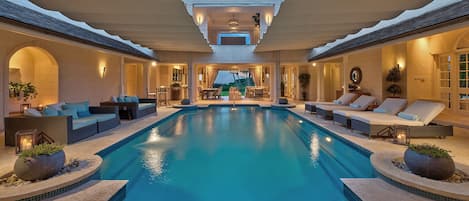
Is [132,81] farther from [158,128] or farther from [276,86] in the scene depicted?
[158,128]

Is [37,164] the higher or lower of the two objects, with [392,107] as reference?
lower

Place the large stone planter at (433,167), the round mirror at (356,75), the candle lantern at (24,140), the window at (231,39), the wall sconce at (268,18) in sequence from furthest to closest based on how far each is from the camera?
the window at (231,39) → the wall sconce at (268,18) → the round mirror at (356,75) → the candle lantern at (24,140) → the large stone planter at (433,167)

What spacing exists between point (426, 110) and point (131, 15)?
23.4 ft

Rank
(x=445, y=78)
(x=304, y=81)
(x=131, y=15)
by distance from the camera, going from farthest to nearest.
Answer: (x=304, y=81), (x=445, y=78), (x=131, y=15)

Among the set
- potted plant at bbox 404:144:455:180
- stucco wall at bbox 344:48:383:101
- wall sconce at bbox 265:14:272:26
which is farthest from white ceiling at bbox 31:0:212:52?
stucco wall at bbox 344:48:383:101

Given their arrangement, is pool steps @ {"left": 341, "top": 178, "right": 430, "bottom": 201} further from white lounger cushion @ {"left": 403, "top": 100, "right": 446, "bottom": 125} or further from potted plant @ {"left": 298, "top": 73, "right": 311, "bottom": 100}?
potted plant @ {"left": 298, "top": 73, "right": 311, "bottom": 100}

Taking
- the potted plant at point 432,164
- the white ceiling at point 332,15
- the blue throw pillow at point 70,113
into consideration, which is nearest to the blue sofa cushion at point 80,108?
the blue throw pillow at point 70,113

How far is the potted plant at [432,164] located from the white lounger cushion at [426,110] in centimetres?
322

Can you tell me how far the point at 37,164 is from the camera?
345cm

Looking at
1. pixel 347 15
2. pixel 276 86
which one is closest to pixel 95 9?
pixel 347 15

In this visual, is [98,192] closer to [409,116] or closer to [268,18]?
[409,116]

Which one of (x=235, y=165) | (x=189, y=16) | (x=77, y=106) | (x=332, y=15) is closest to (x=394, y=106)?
(x=332, y=15)

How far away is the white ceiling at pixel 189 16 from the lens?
239 inches

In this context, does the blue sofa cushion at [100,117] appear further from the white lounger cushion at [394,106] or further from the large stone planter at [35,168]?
the white lounger cushion at [394,106]
